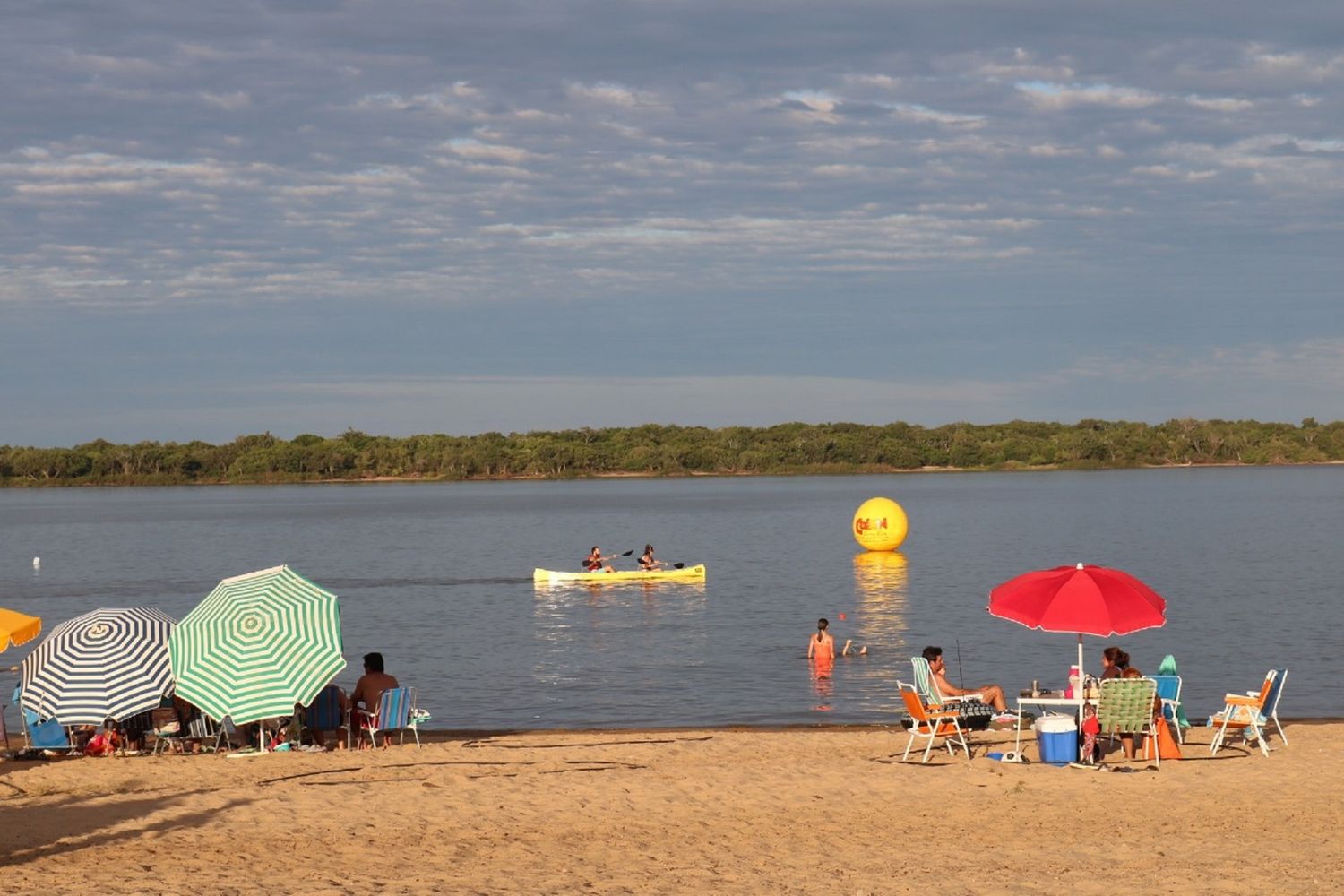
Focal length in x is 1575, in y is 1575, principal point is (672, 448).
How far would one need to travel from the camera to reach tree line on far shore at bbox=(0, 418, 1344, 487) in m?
194

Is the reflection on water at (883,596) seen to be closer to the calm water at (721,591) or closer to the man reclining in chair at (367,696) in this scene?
the calm water at (721,591)

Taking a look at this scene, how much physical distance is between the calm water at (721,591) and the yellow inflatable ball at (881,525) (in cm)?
106

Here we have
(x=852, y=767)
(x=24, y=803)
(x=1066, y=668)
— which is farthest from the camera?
(x=1066, y=668)

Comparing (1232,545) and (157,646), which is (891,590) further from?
(157,646)

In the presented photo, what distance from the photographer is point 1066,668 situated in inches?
1034

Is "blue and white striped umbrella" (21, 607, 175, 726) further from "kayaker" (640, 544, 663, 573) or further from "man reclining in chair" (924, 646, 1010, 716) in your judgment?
"kayaker" (640, 544, 663, 573)

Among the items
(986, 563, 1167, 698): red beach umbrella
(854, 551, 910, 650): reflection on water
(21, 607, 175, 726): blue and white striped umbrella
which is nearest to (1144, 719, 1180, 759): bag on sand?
(986, 563, 1167, 698): red beach umbrella

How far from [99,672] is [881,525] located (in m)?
38.8

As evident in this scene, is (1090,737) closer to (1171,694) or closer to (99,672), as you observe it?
(1171,694)

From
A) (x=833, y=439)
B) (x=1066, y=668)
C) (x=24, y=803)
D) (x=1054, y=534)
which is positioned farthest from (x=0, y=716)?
(x=833, y=439)

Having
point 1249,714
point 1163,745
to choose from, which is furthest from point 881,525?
point 1163,745

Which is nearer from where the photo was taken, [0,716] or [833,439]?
[0,716]

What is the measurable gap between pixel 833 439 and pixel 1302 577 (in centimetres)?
14637

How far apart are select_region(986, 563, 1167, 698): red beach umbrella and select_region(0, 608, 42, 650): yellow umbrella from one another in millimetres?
9654
